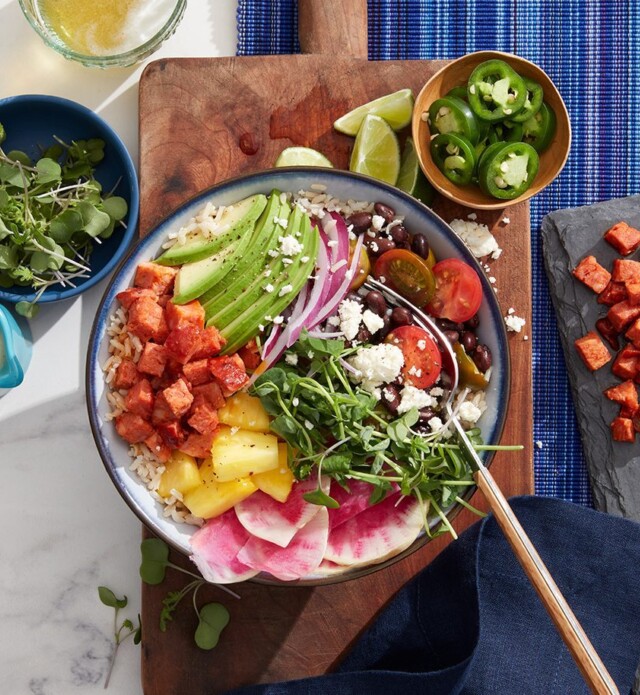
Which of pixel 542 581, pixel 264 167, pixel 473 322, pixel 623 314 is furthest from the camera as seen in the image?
pixel 623 314

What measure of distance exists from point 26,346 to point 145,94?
0.90m

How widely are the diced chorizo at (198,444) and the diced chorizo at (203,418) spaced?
0.02 m

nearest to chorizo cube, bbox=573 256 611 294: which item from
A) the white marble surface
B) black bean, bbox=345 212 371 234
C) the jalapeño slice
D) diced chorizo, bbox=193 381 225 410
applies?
the jalapeño slice

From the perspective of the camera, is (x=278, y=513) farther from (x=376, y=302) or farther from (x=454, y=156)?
(x=454, y=156)

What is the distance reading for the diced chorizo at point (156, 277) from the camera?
2.55 meters

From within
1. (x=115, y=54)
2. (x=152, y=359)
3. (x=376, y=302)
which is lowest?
(x=152, y=359)

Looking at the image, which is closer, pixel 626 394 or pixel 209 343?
pixel 209 343

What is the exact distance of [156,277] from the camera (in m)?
2.55

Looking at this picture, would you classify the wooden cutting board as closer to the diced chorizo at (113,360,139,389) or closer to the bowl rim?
the bowl rim

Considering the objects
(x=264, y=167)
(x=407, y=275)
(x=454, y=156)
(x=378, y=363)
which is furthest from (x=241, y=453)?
(x=454, y=156)

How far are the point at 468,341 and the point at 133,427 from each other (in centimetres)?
100

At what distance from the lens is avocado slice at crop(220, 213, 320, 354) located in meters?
2.54

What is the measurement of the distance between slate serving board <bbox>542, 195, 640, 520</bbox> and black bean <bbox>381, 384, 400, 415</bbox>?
885 millimetres

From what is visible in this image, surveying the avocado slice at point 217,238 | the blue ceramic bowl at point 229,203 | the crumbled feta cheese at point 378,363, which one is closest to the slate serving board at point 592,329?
the blue ceramic bowl at point 229,203
